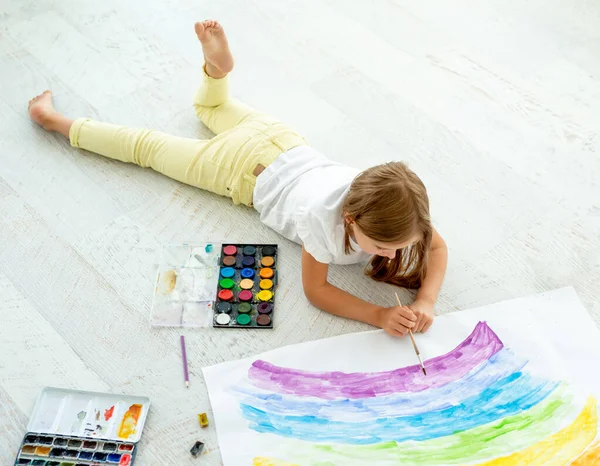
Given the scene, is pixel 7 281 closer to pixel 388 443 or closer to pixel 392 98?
pixel 388 443

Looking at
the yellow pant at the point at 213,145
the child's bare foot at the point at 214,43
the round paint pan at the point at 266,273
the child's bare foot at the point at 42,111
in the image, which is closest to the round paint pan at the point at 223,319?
the round paint pan at the point at 266,273

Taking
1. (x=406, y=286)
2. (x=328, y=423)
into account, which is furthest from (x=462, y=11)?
(x=328, y=423)

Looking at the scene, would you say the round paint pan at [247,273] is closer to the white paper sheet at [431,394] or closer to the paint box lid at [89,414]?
the white paper sheet at [431,394]

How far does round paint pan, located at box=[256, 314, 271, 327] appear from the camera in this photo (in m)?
1.24

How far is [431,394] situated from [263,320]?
0.31 m

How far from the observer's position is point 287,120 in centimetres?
155

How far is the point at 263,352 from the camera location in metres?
1.21

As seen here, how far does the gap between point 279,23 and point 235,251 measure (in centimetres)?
69

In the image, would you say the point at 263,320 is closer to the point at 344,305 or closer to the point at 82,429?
the point at 344,305

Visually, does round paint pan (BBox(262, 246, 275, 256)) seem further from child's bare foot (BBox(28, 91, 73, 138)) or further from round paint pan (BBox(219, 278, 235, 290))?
child's bare foot (BBox(28, 91, 73, 138))

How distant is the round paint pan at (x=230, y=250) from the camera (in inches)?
52.1

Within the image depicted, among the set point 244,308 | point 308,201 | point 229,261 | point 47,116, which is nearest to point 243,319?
point 244,308

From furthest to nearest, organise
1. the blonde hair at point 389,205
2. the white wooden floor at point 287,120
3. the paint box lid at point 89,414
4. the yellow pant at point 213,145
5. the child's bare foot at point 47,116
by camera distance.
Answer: the child's bare foot at point 47,116 → the yellow pant at point 213,145 → the white wooden floor at point 287,120 → the paint box lid at point 89,414 → the blonde hair at point 389,205

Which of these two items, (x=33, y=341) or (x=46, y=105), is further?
(x=46, y=105)
